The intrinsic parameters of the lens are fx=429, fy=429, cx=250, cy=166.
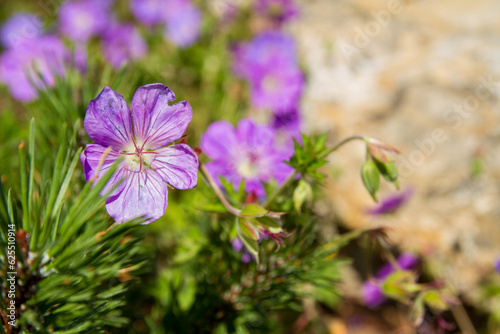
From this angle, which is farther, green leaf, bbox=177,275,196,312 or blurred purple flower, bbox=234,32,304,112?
blurred purple flower, bbox=234,32,304,112

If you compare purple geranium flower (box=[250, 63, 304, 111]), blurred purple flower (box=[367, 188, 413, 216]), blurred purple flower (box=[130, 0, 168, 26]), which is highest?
blurred purple flower (box=[130, 0, 168, 26])

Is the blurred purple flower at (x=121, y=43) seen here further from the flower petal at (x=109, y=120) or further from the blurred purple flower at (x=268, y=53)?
the flower petal at (x=109, y=120)

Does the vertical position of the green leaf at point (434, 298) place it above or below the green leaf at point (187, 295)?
below

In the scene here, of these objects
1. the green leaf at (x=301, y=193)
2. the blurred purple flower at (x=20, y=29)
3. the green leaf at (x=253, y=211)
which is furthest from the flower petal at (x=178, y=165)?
the blurred purple flower at (x=20, y=29)

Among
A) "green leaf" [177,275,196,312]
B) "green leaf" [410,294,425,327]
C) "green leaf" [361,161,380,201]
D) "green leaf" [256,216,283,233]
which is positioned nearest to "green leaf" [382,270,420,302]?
"green leaf" [410,294,425,327]

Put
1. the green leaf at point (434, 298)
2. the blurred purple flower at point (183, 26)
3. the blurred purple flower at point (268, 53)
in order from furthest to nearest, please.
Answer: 1. the blurred purple flower at point (183, 26)
2. the blurred purple flower at point (268, 53)
3. the green leaf at point (434, 298)

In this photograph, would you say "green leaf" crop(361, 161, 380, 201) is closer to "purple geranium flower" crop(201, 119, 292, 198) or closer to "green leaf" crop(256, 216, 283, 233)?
"green leaf" crop(256, 216, 283, 233)

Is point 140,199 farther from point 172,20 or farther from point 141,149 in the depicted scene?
point 172,20
